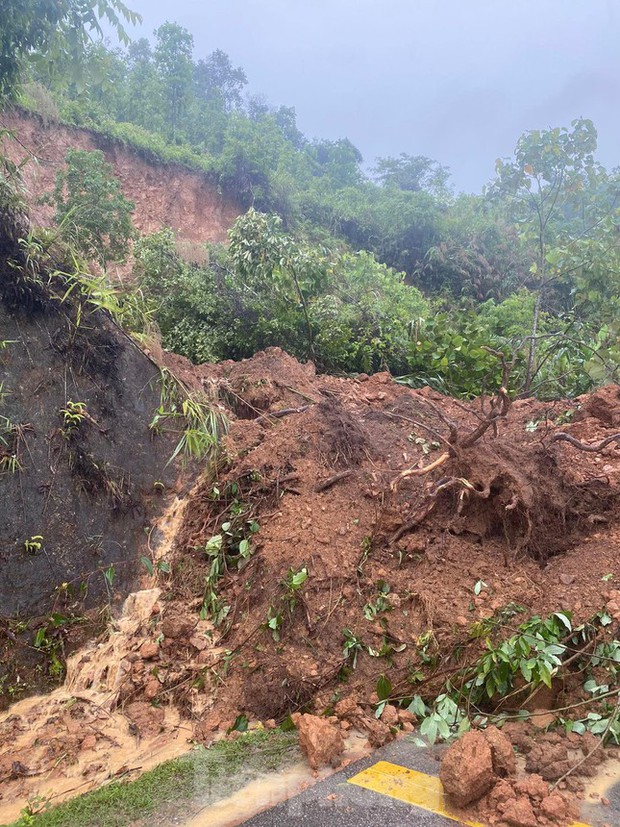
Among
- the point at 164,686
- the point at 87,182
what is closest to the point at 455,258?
the point at 87,182

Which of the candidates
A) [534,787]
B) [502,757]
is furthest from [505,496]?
[534,787]

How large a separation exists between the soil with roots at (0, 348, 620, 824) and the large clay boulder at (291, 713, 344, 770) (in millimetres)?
237

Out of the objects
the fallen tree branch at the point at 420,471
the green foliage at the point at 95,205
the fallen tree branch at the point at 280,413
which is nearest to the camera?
the fallen tree branch at the point at 420,471

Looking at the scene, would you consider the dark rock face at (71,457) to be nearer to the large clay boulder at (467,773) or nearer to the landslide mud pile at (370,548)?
the landslide mud pile at (370,548)

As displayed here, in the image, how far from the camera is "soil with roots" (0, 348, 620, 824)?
346 centimetres

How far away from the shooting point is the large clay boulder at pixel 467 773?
2404 mm

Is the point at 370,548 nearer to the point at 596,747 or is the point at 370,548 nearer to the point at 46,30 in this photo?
the point at 596,747

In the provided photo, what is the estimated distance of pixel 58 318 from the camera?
15.8 ft

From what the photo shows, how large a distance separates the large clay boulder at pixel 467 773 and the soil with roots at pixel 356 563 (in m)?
0.62

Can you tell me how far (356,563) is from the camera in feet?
13.2

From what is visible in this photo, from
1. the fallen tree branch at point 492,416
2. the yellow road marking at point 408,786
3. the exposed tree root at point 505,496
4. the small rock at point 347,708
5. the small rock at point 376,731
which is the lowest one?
the yellow road marking at point 408,786

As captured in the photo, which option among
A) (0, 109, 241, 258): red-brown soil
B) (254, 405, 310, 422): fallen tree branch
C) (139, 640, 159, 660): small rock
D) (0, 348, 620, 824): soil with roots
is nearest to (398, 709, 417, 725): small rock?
(0, 348, 620, 824): soil with roots

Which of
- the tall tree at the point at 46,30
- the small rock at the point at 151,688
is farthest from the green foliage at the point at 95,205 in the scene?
the small rock at the point at 151,688

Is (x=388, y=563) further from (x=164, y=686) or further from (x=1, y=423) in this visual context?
(x=1, y=423)
